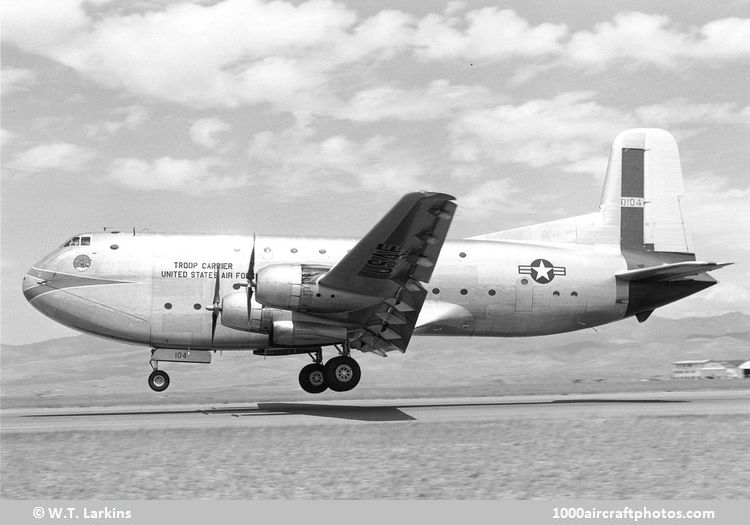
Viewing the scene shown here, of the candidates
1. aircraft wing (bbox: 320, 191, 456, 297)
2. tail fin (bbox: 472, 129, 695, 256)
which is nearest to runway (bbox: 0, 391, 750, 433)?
aircraft wing (bbox: 320, 191, 456, 297)

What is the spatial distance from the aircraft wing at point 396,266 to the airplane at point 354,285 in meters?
0.04

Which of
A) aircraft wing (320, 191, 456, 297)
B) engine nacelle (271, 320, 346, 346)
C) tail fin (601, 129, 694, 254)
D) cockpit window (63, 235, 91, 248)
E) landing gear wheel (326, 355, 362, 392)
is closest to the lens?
aircraft wing (320, 191, 456, 297)

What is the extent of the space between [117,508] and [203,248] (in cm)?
1601

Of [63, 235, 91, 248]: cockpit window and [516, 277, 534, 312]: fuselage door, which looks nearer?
[63, 235, 91, 248]: cockpit window

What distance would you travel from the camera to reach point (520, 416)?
795 inches

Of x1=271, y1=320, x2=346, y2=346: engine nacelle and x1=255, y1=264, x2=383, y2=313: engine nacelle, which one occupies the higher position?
x1=255, y1=264, x2=383, y2=313: engine nacelle

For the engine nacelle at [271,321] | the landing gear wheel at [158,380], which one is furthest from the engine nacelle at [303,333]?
the landing gear wheel at [158,380]

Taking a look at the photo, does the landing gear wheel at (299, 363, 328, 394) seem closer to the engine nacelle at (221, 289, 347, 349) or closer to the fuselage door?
the engine nacelle at (221, 289, 347, 349)

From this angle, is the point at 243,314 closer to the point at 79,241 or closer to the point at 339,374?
the point at 339,374

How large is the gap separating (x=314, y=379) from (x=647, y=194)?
16077mm

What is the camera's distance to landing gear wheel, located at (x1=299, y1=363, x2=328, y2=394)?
81.9 feet

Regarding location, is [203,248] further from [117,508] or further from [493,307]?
[117,508]

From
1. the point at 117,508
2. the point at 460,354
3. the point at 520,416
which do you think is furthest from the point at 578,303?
the point at 460,354

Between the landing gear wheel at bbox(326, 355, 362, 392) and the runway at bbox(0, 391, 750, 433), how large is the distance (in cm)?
75
